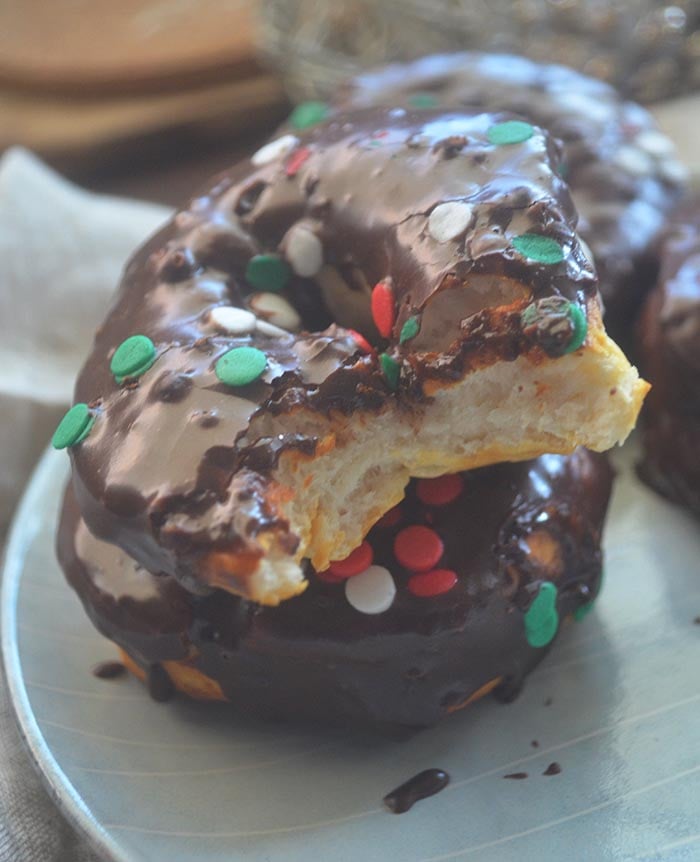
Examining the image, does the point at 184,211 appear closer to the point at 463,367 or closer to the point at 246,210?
the point at 246,210

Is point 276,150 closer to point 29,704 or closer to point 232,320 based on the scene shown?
point 232,320

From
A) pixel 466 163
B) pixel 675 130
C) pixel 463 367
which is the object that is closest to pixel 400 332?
pixel 463 367

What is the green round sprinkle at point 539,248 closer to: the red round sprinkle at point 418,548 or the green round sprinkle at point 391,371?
the green round sprinkle at point 391,371

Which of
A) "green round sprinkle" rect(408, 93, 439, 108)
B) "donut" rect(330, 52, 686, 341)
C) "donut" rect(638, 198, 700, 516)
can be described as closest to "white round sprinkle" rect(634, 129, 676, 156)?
"donut" rect(330, 52, 686, 341)

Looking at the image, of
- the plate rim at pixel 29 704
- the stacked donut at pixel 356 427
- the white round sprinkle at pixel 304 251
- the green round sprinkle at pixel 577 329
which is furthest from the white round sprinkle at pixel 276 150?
the plate rim at pixel 29 704

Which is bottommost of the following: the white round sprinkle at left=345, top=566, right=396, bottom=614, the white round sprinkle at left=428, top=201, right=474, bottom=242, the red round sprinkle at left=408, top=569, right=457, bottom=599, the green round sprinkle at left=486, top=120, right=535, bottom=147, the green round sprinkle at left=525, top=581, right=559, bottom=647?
the green round sprinkle at left=525, top=581, right=559, bottom=647

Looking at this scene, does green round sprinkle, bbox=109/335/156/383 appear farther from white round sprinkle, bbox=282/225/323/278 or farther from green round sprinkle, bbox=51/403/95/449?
white round sprinkle, bbox=282/225/323/278
